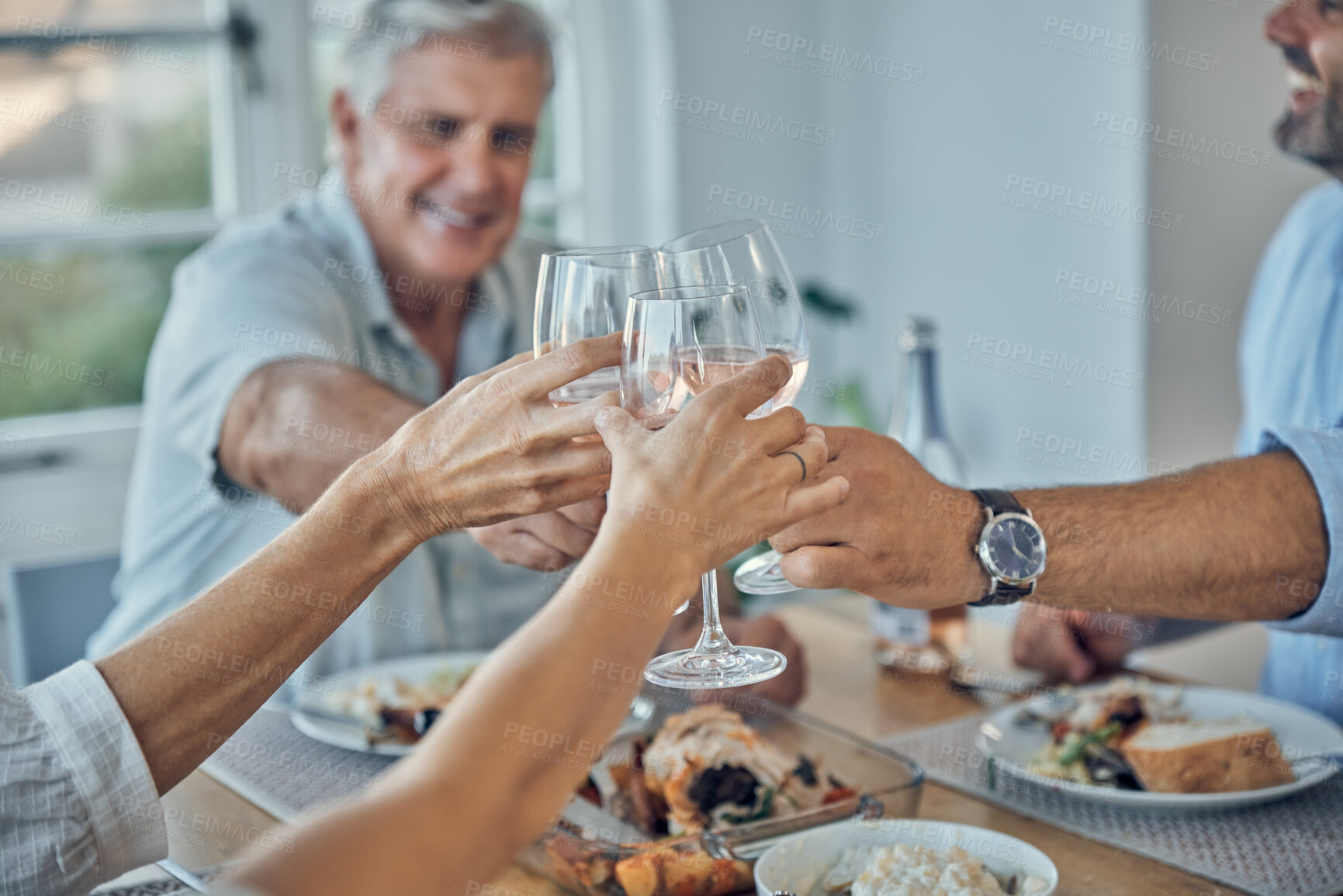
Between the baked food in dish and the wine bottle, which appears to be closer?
the baked food in dish

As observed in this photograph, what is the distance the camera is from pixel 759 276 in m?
0.89

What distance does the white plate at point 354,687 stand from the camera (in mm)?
1223

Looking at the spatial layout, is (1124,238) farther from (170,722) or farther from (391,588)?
(170,722)

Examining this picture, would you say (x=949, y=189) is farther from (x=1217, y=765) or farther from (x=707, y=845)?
(x=707, y=845)

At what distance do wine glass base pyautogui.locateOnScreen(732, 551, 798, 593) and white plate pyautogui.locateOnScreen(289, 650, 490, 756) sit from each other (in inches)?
17.3

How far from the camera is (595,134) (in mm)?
3258

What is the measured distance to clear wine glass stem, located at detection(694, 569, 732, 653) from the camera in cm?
87

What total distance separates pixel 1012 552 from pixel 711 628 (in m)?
0.35

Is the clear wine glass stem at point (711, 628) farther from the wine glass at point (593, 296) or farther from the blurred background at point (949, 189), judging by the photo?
the blurred background at point (949, 189)

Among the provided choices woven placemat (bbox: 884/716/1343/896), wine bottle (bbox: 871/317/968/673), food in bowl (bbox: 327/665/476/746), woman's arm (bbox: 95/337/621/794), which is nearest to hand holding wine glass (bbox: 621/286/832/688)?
woman's arm (bbox: 95/337/621/794)

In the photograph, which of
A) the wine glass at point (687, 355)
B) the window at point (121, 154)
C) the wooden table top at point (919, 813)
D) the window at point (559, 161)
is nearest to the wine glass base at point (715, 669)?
the wine glass at point (687, 355)

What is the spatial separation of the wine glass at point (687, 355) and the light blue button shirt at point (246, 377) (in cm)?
90

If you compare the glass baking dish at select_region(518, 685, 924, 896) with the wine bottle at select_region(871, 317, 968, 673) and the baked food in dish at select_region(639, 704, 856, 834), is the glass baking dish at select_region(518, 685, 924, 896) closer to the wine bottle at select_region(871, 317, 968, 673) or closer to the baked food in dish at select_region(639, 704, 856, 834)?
the baked food in dish at select_region(639, 704, 856, 834)

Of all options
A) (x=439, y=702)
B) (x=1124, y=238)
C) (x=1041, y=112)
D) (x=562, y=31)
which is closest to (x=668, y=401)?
(x=439, y=702)
